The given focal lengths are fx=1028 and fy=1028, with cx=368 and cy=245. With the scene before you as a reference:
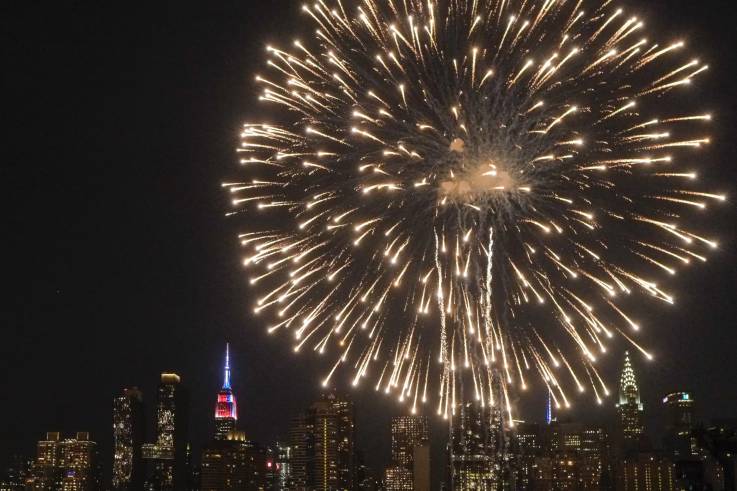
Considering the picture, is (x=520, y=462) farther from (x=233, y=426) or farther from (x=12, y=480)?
(x=12, y=480)

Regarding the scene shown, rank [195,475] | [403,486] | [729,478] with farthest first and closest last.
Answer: [195,475] → [403,486] → [729,478]

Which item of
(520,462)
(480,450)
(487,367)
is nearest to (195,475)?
(520,462)

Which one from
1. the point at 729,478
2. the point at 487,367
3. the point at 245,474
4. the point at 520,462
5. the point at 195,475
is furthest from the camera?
the point at 195,475

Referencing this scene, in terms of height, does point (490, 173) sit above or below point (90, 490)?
above

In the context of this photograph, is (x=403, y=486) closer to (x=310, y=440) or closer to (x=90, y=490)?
(x=310, y=440)

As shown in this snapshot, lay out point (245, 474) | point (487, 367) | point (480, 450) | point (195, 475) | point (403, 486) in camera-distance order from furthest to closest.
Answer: point (195, 475) → point (245, 474) → point (403, 486) → point (480, 450) → point (487, 367)

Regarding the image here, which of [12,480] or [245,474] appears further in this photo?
[12,480]

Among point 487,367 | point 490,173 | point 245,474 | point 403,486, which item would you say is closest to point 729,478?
point 487,367

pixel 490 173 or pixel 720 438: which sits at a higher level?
pixel 490 173

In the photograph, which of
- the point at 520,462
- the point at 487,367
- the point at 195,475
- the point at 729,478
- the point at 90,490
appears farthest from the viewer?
the point at 195,475
